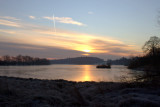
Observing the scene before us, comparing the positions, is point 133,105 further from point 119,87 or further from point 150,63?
point 150,63

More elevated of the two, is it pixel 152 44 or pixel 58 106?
pixel 152 44

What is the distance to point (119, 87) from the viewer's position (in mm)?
8922

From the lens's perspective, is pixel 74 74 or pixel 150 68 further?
pixel 74 74

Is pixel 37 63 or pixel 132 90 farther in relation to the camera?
pixel 37 63

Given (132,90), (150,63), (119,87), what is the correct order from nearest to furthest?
1. (132,90)
2. (119,87)
3. (150,63)

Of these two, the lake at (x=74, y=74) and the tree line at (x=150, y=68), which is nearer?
the tree line at (x=150, y=68)

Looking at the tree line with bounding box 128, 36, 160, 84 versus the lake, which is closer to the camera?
the tree line with bounding box 128, 36, 160, 84

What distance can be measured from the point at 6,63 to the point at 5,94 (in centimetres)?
14374

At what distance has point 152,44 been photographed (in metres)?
46.9

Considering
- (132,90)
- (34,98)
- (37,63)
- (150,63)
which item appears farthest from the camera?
(37,63)

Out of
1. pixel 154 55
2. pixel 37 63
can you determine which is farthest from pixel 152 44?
pixel 37 63

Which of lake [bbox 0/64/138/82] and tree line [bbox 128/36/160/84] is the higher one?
tree line [bbox 128/36/160/84]

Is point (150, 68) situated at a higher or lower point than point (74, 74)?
higher

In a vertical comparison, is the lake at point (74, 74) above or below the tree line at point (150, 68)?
below
